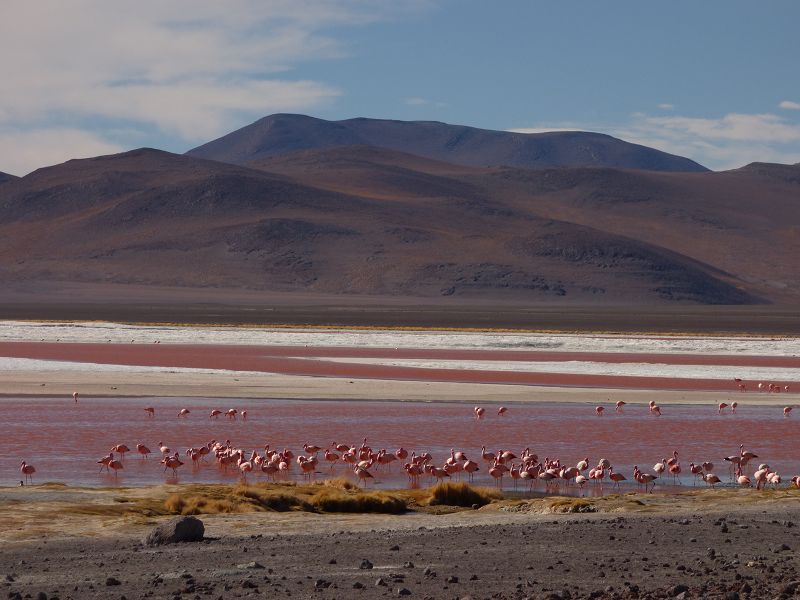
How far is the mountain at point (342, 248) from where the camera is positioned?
147250 millimetres

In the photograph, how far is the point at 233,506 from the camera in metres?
13.7

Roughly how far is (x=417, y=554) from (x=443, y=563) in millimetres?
447

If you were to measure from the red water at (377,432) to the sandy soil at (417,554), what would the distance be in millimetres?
3602

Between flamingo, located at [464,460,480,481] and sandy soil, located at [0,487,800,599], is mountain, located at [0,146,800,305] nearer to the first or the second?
flamingo, located at [464,460,480,481]

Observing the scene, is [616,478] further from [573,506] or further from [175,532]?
[175,532]

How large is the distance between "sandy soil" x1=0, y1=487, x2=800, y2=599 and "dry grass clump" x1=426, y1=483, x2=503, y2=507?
2.90 ft

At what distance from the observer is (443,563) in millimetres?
10195

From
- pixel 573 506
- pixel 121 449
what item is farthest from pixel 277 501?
pixel 121 449

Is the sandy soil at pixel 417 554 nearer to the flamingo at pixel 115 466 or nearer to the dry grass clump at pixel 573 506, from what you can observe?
the dry grass clump at pixel 573 506

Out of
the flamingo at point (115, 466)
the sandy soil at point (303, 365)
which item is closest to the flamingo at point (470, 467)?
the flamingo at point (115, 466)

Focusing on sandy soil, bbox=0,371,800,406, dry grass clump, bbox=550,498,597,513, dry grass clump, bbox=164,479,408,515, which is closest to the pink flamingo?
dry grass clump, bbox=164,479,408,515

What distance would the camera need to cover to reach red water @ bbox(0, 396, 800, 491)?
17844mm

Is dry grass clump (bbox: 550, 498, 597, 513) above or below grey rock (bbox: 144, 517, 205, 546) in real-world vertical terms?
below

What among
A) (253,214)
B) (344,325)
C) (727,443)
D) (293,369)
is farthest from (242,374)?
(253,214)
